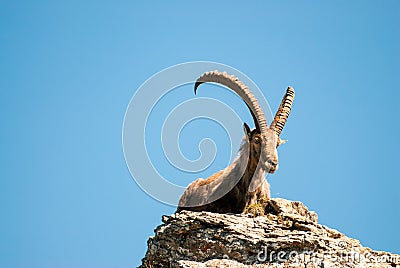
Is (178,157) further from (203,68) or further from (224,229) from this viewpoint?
(224,229)

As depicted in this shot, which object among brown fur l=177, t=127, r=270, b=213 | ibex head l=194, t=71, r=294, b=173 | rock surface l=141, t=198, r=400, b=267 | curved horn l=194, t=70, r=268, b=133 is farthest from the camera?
curved horn l=194, t=70, r=268, b=133

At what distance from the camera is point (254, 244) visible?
37.5ft

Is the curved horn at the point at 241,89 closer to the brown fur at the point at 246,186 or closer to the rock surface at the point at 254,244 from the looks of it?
the brown fur at the point at 246,186

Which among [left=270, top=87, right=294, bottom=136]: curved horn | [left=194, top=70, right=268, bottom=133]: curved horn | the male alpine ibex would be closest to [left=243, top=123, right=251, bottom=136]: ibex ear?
the male alpine ibex

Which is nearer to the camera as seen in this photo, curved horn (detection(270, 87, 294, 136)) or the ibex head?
the ibex head

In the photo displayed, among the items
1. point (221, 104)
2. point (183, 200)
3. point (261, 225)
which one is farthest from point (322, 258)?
point (221, 104)

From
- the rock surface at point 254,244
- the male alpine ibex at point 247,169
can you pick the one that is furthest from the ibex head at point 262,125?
the rock surface at point 254,244

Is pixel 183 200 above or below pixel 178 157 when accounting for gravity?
below

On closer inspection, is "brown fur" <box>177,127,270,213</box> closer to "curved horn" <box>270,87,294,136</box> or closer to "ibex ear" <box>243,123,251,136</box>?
"ibex ear" <box>243,123,251,136</box>

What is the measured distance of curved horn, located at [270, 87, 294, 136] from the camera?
50.8 ft

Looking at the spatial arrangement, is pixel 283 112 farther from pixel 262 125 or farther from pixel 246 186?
pixel 246 186

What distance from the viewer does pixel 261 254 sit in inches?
444

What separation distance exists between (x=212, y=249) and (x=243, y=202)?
3.53 m

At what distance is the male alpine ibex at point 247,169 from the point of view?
15.1 meters
